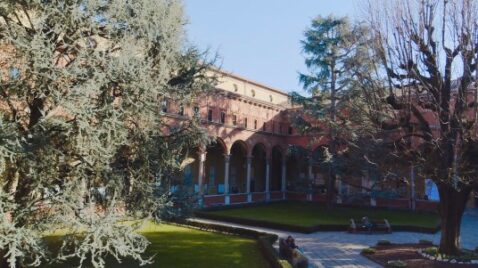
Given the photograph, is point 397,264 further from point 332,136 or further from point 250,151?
point 250,151

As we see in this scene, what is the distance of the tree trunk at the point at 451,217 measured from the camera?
14250 mm

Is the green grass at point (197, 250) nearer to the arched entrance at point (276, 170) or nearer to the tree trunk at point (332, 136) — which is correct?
the tree trunk at point (332, 136)

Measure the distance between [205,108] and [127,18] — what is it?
20452mm

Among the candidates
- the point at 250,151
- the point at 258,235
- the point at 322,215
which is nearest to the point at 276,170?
the point at 250,151

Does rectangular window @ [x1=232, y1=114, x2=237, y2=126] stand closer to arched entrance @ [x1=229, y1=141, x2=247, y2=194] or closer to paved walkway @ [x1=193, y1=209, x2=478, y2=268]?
arched entrance @ [x1=229, y1=141, x2=247, y2=194]

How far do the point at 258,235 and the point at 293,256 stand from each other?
5365 mm

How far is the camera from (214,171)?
119 feet

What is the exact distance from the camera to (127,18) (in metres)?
10.8

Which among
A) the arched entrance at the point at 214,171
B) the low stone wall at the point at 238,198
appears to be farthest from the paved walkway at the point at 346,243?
the arched entrance at the point at 214,171

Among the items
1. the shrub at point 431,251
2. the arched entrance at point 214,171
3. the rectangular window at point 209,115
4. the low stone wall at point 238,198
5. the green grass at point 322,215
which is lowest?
the shrub at point 431,251

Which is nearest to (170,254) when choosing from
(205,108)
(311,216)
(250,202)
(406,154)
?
(406,154)

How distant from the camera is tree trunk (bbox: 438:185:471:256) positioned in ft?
46.8

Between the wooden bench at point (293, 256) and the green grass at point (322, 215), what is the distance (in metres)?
7.90

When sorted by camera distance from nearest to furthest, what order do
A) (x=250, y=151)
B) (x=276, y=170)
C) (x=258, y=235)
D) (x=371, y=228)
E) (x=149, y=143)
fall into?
(x=149, y=143) < (x=258, y=235) < (x=371, y=228) < (x=250, y=151) < (x=276, y=170)
